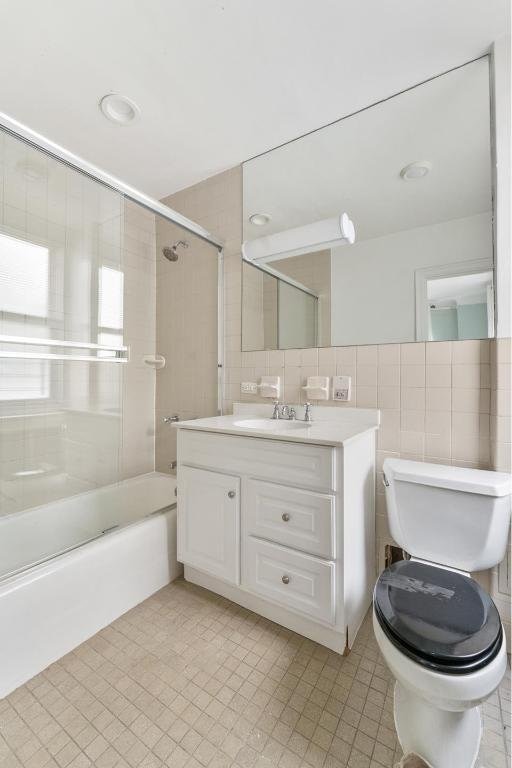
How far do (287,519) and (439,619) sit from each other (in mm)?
553

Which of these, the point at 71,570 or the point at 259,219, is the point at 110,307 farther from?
the point at 71,570

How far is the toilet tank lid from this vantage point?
1.10 meters

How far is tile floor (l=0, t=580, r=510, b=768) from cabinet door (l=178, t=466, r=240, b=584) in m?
0.24

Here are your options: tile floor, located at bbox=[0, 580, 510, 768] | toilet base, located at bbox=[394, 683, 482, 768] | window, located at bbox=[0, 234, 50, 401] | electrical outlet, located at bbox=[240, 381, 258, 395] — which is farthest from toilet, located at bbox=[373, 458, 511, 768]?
window, located at bbox=[0, 234, 50, 401]

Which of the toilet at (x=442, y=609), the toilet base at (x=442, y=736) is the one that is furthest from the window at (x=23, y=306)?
the toilet base at (x=442, y=736)

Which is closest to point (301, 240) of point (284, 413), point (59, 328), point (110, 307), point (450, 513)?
point (284, 413)

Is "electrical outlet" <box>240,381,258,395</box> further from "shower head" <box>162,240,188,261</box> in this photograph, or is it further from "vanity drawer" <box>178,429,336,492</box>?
"shower head" <box>162,240,188,261</box>

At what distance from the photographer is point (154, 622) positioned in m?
1.40

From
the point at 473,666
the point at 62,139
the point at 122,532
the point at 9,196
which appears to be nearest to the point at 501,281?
the point at 473,666

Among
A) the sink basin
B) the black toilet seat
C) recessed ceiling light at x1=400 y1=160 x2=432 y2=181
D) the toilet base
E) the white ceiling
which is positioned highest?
the white ceiling

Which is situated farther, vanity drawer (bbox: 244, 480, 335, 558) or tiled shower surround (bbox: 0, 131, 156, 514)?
tiled shower surround (bbox: 0, 131, 156, 514)

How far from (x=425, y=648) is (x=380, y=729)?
457 millimetres

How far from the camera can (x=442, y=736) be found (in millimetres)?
883

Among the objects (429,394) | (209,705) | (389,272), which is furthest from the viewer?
(389,272)
